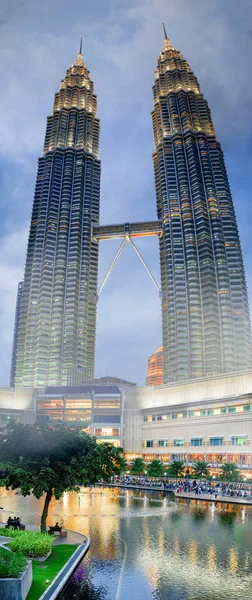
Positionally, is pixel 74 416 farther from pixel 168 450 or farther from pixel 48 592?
pixel 48 592

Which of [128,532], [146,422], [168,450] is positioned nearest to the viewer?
[128,532]

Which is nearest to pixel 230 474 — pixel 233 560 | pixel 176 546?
pixel 176 546

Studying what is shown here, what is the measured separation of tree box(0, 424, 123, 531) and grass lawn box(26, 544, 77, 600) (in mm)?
3499

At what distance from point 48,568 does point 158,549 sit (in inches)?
376

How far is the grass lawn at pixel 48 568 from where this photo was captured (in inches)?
879

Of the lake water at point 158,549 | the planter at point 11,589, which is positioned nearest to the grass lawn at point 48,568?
the lake water at point 158,549

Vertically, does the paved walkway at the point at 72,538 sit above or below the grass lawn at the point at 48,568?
above

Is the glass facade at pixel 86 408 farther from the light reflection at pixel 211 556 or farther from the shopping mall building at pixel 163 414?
the light reflection at pixel 211 556

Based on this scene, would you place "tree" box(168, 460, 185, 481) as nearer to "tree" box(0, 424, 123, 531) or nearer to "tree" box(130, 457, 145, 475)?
"tree" box(130, 457, 145, 475)

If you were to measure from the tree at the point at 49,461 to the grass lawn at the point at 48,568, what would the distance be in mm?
3499

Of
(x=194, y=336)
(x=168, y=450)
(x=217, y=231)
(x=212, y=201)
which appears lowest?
(x=168, y=450)

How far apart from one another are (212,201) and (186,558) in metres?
178

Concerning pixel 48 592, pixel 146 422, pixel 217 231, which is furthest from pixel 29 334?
pixel 48 592

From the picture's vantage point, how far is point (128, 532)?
3869cm
